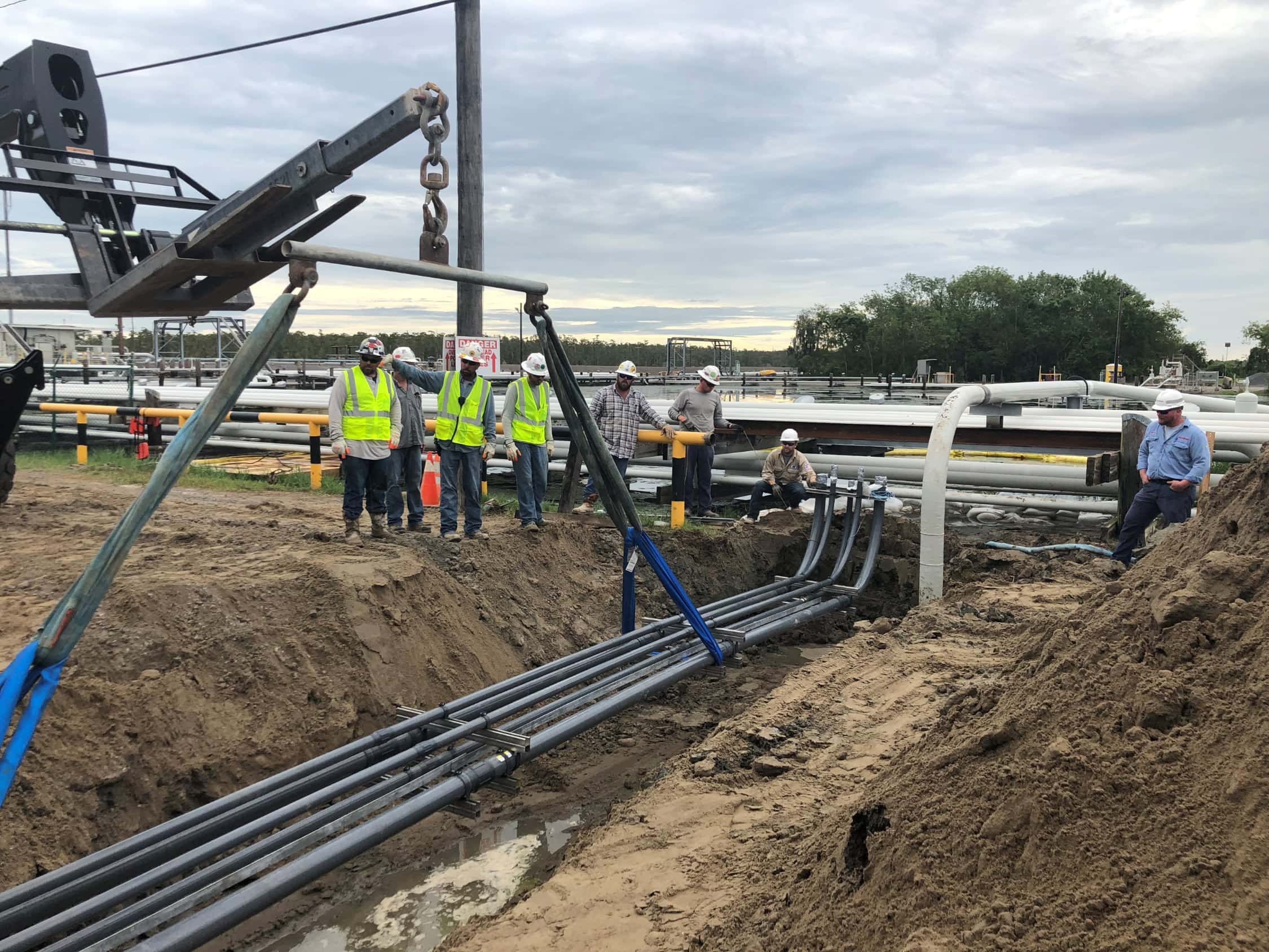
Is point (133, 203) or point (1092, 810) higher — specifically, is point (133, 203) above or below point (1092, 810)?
above

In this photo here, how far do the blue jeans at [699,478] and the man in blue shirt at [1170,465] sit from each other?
421cm

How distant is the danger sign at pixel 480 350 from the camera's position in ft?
30.9

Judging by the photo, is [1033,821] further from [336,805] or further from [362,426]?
[362,426]

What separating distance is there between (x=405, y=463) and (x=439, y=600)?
2.16 m

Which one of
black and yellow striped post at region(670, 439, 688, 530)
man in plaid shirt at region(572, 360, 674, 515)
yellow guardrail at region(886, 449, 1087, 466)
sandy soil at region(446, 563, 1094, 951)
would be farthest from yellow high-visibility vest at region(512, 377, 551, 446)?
yellow guardrail at region(886, 449, 1087, 466)

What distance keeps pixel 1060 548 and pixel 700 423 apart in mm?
3715

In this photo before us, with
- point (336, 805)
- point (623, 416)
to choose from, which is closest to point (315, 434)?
point (623, 416)

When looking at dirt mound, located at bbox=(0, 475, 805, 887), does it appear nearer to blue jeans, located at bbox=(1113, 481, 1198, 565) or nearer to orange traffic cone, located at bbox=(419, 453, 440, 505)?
orange traffic cone, located at bbox=(419, 453, 440, 505)

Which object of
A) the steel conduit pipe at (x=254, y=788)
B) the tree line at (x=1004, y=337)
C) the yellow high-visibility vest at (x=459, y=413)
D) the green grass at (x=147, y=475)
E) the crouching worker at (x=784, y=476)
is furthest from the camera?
the tree line at (x=1004, y=337)

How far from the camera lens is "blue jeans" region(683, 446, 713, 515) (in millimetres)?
10570

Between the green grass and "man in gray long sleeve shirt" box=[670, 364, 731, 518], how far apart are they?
159 inches

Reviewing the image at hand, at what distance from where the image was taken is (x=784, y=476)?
416 inches

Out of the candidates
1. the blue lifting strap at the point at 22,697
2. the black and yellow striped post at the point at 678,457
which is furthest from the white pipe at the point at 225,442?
the blue lifting strap at the point at 22,697

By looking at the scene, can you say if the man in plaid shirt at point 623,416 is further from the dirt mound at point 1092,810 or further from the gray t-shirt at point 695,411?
the dirt mound at point 1092,810
